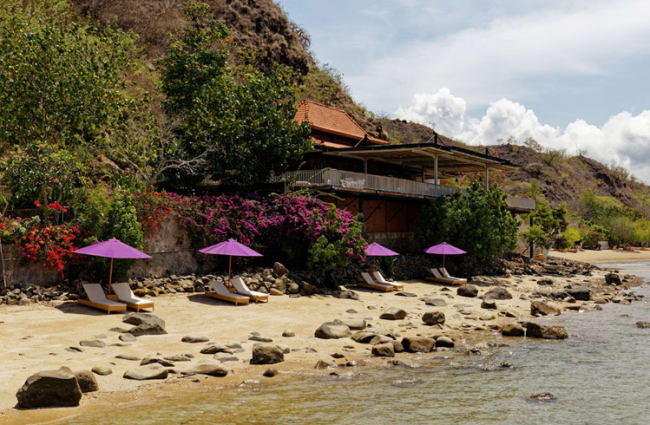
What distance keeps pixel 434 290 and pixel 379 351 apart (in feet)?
38.5

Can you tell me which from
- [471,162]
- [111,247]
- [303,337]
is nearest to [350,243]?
[303,337]

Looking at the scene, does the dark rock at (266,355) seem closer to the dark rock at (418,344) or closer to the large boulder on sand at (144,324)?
the large boulder on sand at (144,324)

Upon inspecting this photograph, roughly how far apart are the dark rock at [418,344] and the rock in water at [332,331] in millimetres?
1702

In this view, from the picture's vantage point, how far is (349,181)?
2578 cm

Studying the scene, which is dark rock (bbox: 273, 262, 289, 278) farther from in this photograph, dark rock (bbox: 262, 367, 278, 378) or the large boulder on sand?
dark rock (bbox: 262, 367, 278, 378)

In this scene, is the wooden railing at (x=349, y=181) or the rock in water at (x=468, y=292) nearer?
the rock in water at (x=468, y=292)

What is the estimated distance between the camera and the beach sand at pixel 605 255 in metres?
49.6

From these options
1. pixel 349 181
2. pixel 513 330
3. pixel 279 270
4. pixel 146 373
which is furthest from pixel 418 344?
pixel 349 181

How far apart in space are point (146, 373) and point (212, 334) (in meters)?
3.80

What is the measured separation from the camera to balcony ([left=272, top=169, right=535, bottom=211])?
25158 mm

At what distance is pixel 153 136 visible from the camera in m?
24.0

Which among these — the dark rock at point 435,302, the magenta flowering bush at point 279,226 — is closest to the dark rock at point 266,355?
the magenta flowering bush at point 279,226

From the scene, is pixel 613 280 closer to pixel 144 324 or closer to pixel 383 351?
pixel 383 351

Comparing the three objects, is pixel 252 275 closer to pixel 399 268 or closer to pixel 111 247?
Answer: pixel 111 247
